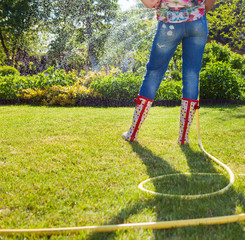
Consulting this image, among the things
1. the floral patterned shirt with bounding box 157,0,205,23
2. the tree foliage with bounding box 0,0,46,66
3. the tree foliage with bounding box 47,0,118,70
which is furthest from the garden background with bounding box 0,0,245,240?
the tree foliage with bounding box 0,0,46,66

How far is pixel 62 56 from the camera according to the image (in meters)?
23.7

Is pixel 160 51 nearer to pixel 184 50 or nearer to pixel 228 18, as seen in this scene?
pixel 184 50

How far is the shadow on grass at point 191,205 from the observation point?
1157 mm

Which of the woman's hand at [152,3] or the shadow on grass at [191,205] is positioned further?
the woman's hand at [152,3]

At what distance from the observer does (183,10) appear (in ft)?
7.61

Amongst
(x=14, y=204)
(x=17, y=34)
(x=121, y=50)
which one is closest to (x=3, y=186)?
(x=14, y=204)

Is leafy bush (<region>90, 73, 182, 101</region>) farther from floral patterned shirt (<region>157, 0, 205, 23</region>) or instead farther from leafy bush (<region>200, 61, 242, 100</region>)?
floral patterned shirt (<region>157, 0, 205, 23</region>)

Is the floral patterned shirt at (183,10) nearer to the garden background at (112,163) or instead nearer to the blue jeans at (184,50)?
the blue jeans at (184,50)

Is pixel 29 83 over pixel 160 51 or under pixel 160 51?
under

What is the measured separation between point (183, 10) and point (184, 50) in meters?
0.36

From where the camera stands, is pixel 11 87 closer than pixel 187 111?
No

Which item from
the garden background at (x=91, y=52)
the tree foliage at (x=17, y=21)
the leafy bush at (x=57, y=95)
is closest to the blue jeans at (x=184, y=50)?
the garden background at (x=91, y=52)

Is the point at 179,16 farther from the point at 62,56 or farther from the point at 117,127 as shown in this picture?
the point at 62,56

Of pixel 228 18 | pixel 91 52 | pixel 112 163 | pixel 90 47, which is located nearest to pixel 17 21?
pixel 90 47
